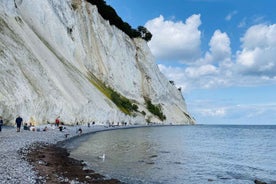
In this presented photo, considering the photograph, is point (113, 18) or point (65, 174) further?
point (113, 18)

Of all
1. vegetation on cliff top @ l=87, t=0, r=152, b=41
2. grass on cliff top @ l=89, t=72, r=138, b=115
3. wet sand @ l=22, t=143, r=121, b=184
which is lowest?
wet sand @ l=22, t=143, r=121, b=184

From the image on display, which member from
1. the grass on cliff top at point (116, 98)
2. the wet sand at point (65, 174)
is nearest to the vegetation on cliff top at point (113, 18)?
the grass on cliff top at point (116, 98)

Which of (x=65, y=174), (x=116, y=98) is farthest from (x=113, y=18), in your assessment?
(x=65, y=174)

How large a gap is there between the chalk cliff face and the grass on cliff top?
0.78 meters

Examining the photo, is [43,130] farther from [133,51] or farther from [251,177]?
[133,51]

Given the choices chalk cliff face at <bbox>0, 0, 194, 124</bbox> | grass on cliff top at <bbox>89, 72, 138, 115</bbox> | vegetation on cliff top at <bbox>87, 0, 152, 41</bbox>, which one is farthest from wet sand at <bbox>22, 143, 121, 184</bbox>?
vegetation on cliff top at <bbox>87, 0, 152, 41</bbox>

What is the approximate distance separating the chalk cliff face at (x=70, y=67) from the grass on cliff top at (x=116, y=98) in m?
0.78

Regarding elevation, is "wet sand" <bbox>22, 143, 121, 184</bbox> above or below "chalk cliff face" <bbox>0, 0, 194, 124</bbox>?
below

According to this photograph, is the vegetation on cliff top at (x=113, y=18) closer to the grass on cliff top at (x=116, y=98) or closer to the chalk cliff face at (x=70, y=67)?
the chalk cliff face at (x=70, y=67)

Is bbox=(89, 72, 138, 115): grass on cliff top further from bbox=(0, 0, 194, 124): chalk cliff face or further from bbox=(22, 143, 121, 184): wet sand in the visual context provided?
bbox=(22, 143, 121, 184): wet sand

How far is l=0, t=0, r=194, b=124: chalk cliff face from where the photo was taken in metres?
37.7

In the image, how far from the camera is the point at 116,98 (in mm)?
75625

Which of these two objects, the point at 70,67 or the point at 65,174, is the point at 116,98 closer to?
the point at 70,67

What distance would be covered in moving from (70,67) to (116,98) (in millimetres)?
18906
